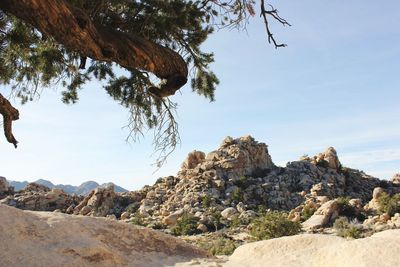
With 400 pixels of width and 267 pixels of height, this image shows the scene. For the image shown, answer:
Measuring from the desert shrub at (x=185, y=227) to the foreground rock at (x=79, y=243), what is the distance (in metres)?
Answer: 20.0

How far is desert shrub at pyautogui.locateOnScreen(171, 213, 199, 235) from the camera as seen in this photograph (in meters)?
25.6

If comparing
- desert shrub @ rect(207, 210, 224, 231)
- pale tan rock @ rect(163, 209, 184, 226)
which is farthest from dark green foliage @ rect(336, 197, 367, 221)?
pale tan rock @ rect(163, 209, 184, 226)

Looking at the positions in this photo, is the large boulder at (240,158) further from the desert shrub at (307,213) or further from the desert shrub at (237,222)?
the desert shrub at (307,213)

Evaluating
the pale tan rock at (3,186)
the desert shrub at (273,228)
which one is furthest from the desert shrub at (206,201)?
the pale tan rock at (3,186)

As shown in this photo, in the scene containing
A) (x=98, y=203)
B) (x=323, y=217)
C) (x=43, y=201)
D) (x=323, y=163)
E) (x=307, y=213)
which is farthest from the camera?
(x=323, y=163)

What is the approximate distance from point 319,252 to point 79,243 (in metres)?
2.54

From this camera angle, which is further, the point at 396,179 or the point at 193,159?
the point at 193,159

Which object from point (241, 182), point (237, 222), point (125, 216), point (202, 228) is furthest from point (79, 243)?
point (241, 182)

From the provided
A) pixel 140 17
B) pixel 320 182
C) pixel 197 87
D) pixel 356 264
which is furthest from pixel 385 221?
pixel 356 264

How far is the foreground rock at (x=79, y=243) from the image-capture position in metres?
4.63

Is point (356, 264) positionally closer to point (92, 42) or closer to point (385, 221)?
point (92, 42)

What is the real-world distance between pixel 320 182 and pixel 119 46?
34.7 metres

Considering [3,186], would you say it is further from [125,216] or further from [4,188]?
[125,216]

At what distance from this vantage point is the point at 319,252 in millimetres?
4520
